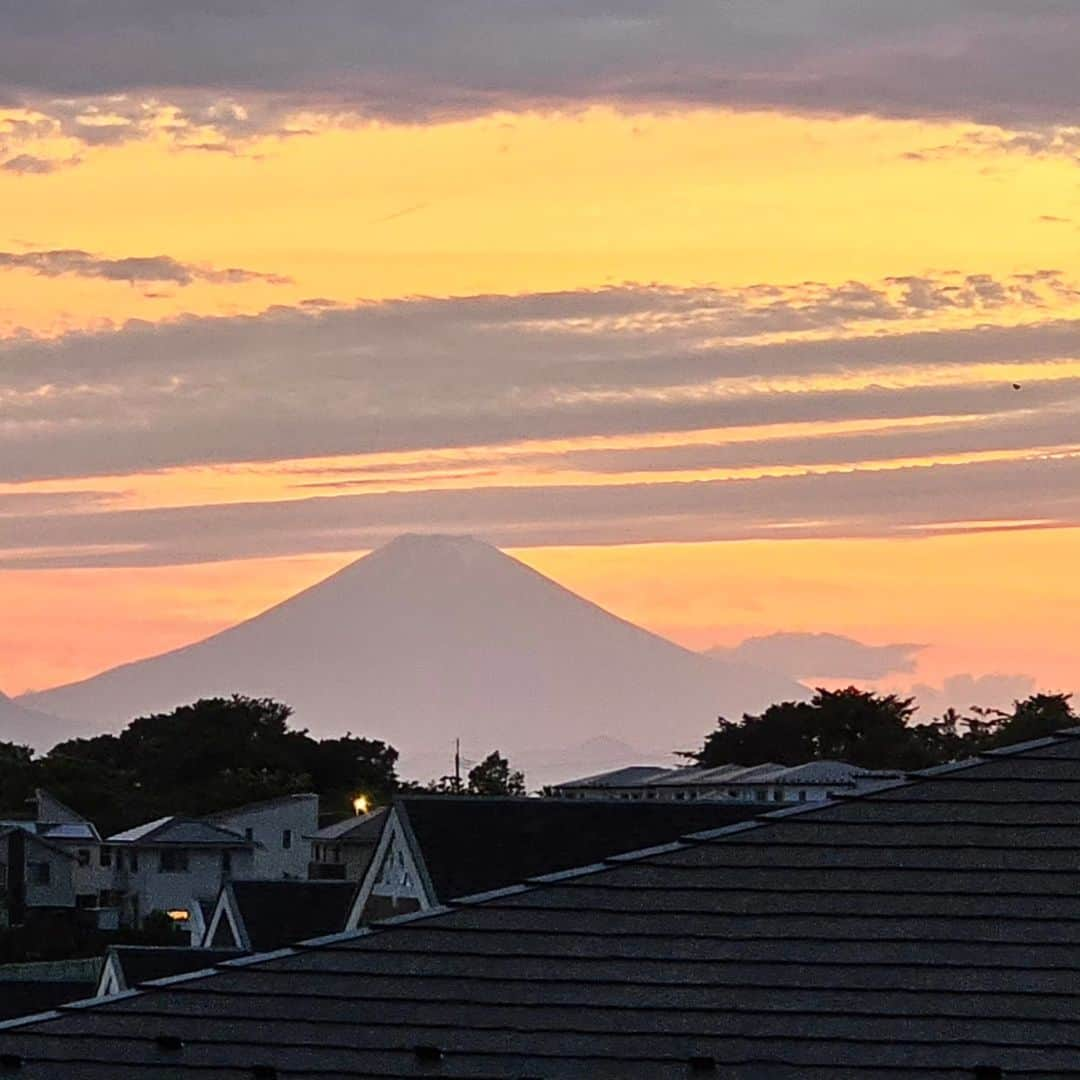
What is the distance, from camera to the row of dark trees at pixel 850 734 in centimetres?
10325

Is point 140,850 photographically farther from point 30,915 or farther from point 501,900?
point 501,900

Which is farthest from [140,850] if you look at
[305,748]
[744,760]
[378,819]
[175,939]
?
[744,760]

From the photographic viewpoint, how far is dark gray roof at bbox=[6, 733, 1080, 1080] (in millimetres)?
14062

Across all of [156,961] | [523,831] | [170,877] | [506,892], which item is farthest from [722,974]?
[170,877]

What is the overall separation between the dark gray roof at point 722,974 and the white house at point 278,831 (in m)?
85.1

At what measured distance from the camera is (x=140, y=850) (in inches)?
3871

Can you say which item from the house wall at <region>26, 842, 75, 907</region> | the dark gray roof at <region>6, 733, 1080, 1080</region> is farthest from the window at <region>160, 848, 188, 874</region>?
the dark gray roof at <region>6, 733, 1080, 1080</region>

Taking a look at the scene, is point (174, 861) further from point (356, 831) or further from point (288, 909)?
point (288, 909)

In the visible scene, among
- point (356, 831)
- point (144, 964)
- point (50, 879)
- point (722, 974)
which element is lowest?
point (722, 974)

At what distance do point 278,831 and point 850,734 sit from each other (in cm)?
3527

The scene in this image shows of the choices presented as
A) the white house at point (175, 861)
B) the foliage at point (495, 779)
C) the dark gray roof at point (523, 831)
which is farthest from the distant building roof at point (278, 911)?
the foliage at point (495, 779)

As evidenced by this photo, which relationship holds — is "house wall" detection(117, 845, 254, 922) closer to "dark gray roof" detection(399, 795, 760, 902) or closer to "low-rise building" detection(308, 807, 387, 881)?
"low-rise building" detection(308, 807, 387, 881)

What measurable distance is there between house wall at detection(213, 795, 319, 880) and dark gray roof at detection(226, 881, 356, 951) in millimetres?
60503

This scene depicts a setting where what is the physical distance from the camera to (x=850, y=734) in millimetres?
128000
